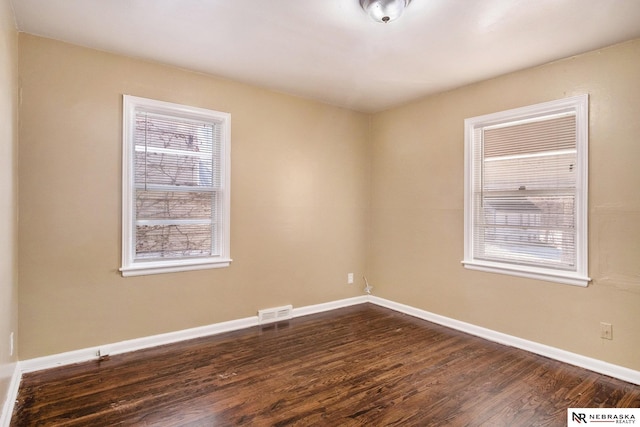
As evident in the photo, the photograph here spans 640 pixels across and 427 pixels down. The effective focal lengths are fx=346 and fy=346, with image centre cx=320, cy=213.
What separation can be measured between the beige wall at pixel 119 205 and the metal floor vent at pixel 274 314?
79 mm

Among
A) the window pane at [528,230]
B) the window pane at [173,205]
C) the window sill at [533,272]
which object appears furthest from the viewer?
the window pane at [173,205]

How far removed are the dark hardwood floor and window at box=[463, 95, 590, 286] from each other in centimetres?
85

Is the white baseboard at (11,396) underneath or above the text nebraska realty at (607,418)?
above

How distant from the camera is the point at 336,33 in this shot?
2.57 m

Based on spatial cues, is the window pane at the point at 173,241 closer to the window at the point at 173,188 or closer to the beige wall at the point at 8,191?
the window at the point at 173,188

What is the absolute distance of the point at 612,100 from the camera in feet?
8.78

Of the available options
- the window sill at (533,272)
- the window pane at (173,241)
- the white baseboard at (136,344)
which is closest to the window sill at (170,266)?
the window pane at (173,241)

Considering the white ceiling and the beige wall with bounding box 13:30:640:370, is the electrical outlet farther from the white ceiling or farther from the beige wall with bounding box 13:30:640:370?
the white ceiling

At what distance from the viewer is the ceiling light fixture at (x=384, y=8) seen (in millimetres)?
2105

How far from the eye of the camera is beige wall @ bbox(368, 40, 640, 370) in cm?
262

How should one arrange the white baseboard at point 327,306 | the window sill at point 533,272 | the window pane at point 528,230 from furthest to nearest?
the white baseboard at point 327,306 < the window pane at point 528,230 < the window sill at point 533,272

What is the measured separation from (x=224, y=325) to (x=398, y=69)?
9.97 feet

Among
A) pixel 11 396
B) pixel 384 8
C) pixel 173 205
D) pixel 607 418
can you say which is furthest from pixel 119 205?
pixel 607 418

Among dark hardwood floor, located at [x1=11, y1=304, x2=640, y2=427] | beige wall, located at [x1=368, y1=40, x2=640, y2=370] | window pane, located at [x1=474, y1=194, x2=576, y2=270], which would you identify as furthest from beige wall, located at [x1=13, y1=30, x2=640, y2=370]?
dark hardwood floor, located at [x1=11, y1=304, x2=640, y2=427]
